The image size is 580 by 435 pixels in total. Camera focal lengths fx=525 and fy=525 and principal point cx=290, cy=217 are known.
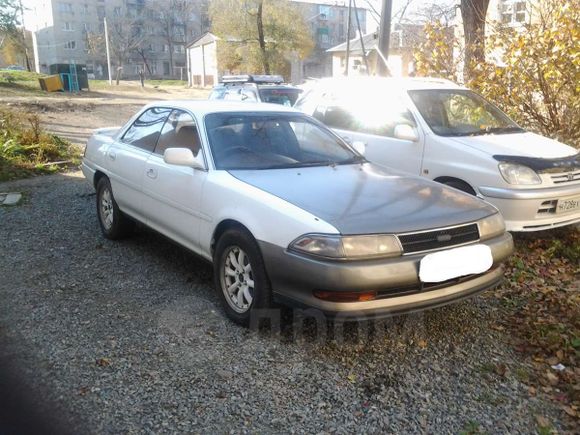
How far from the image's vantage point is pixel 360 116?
633 centimetres

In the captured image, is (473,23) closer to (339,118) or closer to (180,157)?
(339,118)

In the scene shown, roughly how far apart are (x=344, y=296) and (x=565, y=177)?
316 centimetres

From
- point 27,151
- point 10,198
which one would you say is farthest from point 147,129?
point 27,151

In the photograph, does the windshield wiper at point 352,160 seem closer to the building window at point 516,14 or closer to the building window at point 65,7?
the building window at point 516,14

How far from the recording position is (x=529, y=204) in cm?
472

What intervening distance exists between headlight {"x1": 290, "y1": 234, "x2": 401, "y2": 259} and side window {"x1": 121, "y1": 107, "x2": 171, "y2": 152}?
7.56 feet

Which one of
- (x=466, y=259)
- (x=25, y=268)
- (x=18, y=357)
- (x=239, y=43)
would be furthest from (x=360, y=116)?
(x=239, y=43)

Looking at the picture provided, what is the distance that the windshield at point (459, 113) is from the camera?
223 inches

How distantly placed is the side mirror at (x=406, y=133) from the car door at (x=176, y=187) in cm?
231

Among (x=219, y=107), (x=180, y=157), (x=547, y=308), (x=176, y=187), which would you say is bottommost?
(x=547, y=308)

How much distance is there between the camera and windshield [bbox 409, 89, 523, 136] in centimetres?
566

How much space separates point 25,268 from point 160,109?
186cm

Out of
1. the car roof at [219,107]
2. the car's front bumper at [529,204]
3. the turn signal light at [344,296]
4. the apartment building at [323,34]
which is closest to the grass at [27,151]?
the car roof at [219,107]

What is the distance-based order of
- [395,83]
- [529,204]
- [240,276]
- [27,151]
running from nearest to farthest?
[240,276] < [529,204] < [395,83] < [27,151]
